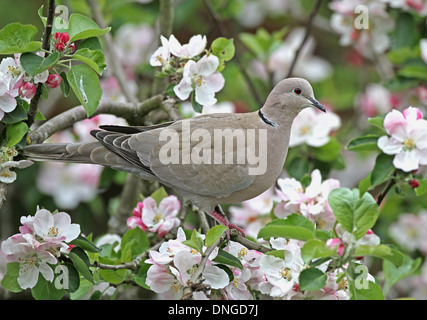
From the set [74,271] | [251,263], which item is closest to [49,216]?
[74,271]

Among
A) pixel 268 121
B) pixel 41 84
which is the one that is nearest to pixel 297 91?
pixel 268 121

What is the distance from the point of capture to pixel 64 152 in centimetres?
186

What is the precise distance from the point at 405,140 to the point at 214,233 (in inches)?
23.8

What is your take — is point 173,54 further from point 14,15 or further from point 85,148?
point 14,15

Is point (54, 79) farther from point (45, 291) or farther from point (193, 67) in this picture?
point (45, 291)

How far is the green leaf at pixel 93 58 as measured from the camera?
1.54 meters

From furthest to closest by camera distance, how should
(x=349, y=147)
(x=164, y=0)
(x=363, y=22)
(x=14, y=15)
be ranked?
1. (x=14, y=15)
2. (x=363, y=22)
3. (x=164, y=0)
4. (x=349, y=147)

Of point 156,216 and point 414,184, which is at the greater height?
point 414,184

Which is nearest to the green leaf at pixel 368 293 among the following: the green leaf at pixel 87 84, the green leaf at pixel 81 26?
the green leaf at pixel 87 84

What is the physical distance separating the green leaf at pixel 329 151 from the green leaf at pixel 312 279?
3.13 feet

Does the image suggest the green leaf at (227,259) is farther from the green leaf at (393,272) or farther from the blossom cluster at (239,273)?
the green leaf at (393,272)
